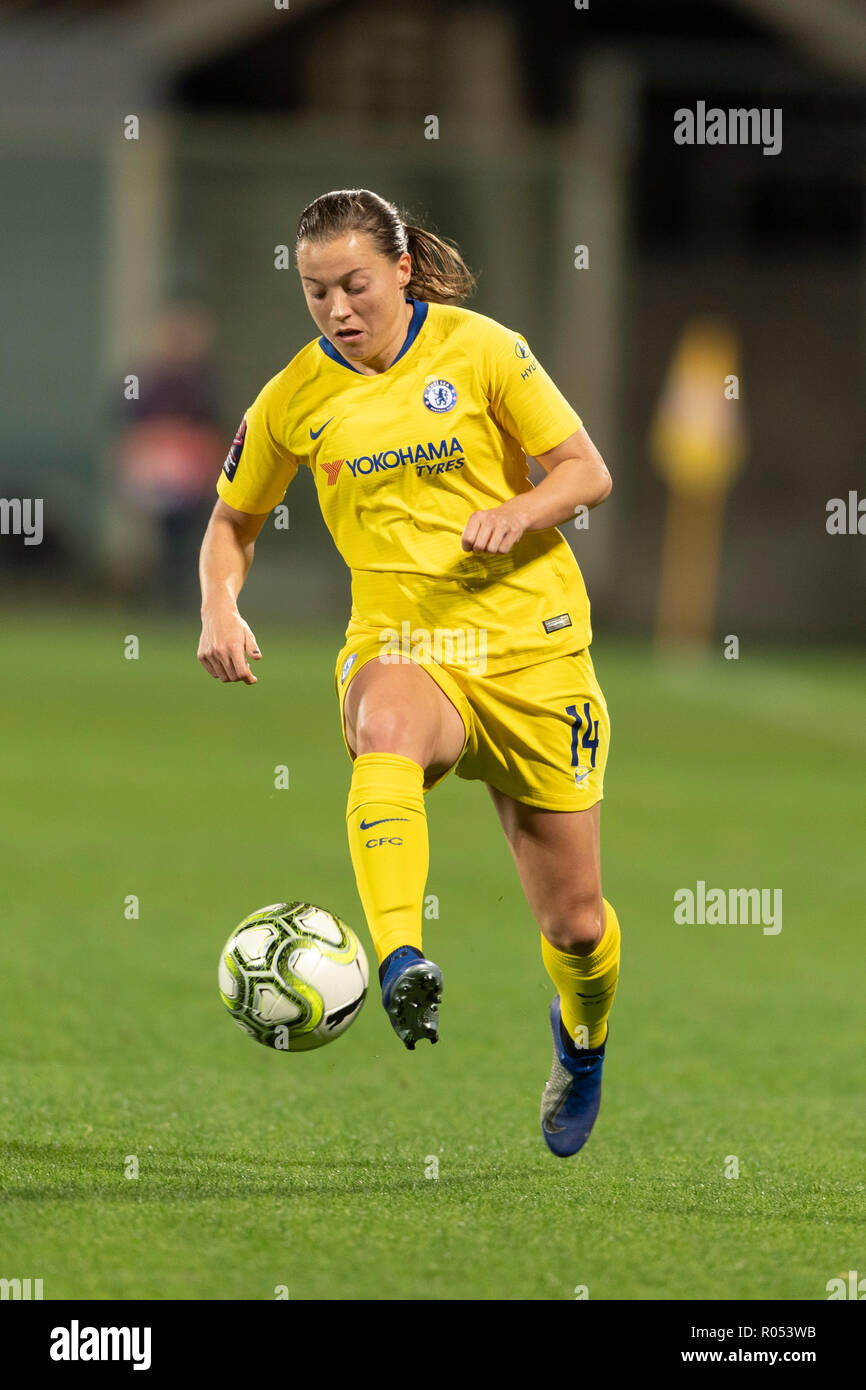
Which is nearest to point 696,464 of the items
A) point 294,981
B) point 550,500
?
point 550,500

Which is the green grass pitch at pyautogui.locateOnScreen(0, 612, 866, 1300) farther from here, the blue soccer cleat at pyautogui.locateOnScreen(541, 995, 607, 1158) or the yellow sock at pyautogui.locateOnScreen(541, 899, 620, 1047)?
the yellow sock at pyautogui.locateOnScreen(541, 899, 620, 1047)

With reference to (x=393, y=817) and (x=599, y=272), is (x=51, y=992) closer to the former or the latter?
(x=393, y=817)

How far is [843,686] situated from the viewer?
20016 millimetres

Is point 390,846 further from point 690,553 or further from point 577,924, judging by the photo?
point 690,553

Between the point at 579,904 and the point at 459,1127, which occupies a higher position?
the point at 579,904

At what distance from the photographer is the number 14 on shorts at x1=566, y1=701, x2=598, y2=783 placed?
5488 mm

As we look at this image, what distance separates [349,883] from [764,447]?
19.2 meters

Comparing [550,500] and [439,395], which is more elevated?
[439,395]

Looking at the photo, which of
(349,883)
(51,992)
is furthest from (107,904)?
(51,992)

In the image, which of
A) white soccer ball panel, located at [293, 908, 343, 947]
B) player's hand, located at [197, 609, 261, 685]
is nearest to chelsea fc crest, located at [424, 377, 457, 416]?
player's hand, located at [197, 609, 261, 685]

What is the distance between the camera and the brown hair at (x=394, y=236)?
5.20 meters

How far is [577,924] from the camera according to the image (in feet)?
18.7

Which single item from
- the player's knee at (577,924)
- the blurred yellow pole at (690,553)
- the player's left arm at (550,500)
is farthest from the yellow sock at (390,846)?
the blurred yellow pole at (690,553)

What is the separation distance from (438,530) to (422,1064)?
2.28m
